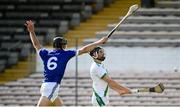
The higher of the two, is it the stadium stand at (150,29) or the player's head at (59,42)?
the player's head at (59,42)

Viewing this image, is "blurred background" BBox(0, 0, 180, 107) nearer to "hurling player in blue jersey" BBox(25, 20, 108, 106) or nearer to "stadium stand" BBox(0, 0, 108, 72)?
"stadium stand" BBox(0, 0, 108, 72)

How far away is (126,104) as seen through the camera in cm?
1766

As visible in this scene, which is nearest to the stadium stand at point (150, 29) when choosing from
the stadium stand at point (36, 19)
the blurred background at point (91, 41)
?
the blurred background at point (91, 41)

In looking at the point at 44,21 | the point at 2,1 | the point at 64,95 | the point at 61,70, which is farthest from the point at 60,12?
the point at 61,70

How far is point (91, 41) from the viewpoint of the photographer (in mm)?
20000

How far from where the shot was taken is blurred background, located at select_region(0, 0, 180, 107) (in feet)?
60.3

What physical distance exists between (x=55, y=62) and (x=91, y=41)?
9561mm

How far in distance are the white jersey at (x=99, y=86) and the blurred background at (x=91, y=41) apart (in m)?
7.17

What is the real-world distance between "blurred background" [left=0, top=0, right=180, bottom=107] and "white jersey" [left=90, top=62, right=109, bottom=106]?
7.17m

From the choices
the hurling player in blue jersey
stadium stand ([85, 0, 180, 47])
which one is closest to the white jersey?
the hurling player in blue jersey

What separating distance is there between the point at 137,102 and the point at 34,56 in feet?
10.8

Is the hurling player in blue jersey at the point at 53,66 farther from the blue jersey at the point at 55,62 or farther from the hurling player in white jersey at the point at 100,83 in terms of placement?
the hurling player in white jersey at the point at 100,83

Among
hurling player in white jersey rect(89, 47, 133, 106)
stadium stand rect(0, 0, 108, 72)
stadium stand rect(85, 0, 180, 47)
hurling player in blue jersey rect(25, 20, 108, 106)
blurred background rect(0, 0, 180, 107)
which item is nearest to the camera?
hurling player in white jersey rect(89, 47, 133, 106)

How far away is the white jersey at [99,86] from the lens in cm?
1030
